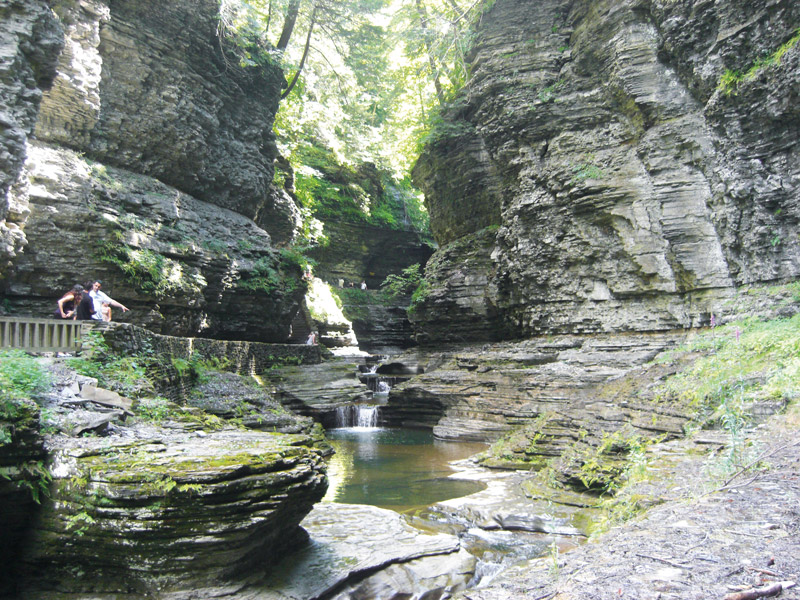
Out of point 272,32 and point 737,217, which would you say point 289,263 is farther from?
point 737,217

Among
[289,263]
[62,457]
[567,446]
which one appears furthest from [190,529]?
[289,263]

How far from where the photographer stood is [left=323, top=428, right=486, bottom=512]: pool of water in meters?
8.88

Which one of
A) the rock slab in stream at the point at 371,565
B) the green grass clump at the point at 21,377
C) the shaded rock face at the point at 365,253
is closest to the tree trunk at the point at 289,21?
the shaded rock face at the point at 365,253

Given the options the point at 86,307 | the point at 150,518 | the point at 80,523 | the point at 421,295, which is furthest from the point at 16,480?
the point at 421,295

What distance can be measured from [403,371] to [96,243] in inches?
497

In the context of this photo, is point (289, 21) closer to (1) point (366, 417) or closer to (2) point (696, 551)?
(1) point (366, 417)

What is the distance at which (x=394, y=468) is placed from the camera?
11.2 metres

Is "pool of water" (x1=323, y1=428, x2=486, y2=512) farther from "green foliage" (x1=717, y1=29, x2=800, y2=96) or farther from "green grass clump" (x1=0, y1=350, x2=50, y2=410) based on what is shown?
"green foliage" (x1=717, y1=29, x2=800, y2=96)

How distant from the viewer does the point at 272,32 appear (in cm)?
2514

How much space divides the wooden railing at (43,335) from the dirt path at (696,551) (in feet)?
24.7

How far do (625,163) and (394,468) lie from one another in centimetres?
1115

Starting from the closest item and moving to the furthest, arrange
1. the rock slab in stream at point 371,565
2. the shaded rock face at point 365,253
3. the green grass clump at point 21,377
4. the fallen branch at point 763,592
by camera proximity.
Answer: the fallen branch at point 763,592
the rock slab in stream at point 371,565
the green grass clump at point 21,377
the shaded rock face at point 365,253

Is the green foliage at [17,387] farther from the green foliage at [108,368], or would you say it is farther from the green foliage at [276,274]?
the green foliage at [276,274]

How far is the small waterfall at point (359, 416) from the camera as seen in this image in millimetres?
16969
